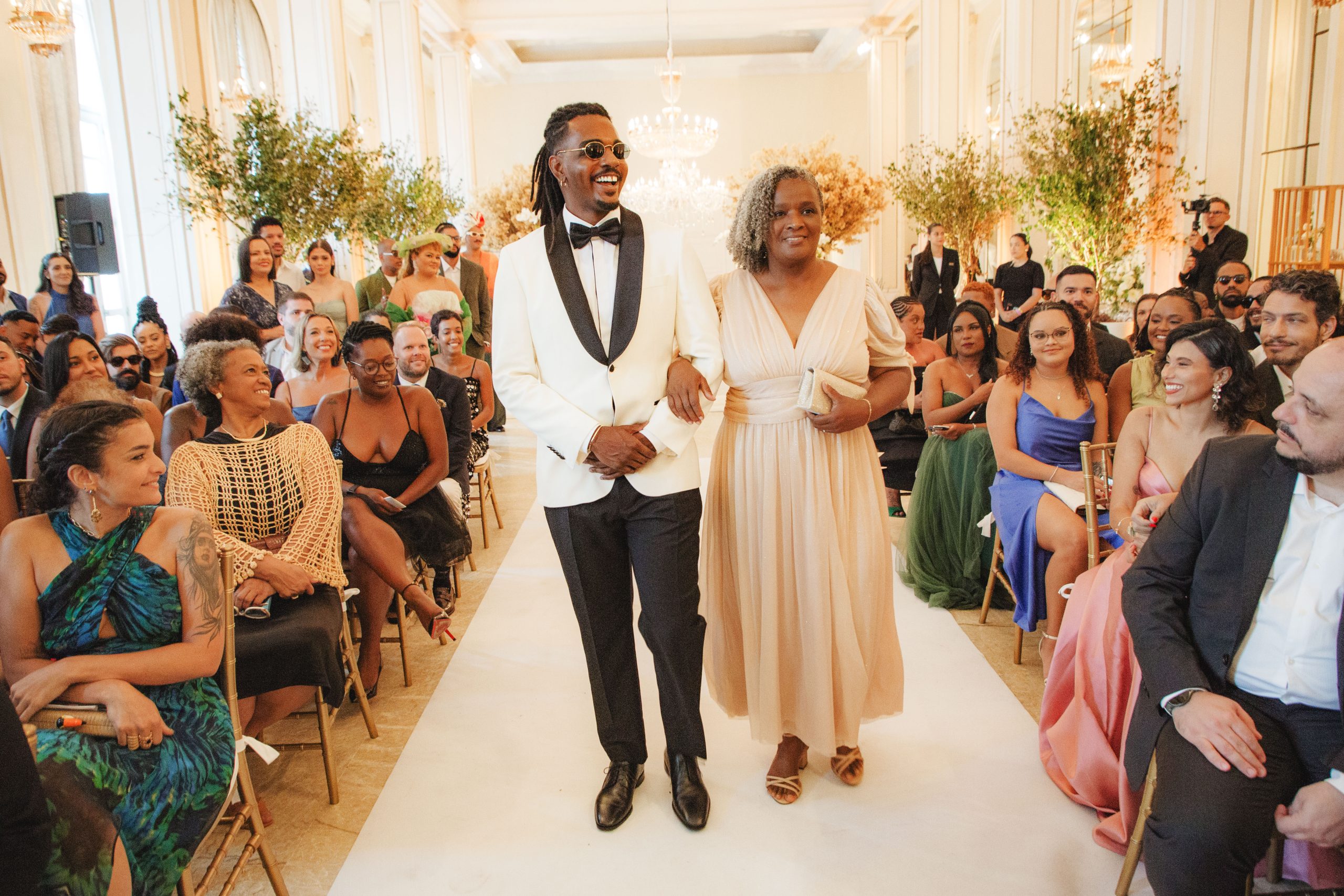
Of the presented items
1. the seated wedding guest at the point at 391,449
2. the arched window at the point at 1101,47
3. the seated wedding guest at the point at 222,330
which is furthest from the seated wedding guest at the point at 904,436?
the arched window at the point at 1101,47

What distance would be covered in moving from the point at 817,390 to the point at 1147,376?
203cm

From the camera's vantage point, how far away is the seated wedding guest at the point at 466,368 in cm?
555

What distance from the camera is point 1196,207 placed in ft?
22.9

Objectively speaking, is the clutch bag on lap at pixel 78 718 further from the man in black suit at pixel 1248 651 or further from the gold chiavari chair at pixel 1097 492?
the gold chiavari chair at pixel 1097 492

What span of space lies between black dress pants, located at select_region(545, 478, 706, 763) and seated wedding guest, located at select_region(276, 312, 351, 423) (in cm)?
239

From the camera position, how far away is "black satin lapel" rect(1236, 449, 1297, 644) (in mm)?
1899

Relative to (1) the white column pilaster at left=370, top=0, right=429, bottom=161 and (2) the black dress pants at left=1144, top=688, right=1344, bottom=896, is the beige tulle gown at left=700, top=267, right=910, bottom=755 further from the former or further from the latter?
(1) the white column pilaster at left=370, top=0, right=429, bottom=161

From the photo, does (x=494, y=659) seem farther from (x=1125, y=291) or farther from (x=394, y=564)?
(x=1125, y=291)

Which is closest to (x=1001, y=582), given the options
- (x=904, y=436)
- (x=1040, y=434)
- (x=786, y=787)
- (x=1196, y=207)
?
(x=1040, y=434)

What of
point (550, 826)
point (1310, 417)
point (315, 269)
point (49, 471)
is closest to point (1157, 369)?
point (1310, 417)

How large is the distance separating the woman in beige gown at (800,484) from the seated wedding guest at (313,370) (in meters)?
2.51

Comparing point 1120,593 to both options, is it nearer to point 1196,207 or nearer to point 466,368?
point 466,368

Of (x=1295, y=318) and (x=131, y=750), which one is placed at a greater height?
(x=1295, y=318)

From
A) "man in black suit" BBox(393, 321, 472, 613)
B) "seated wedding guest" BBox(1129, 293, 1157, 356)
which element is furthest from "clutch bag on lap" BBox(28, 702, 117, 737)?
"seated wedding guest" BBox(1129, 293, 1157, 356)
